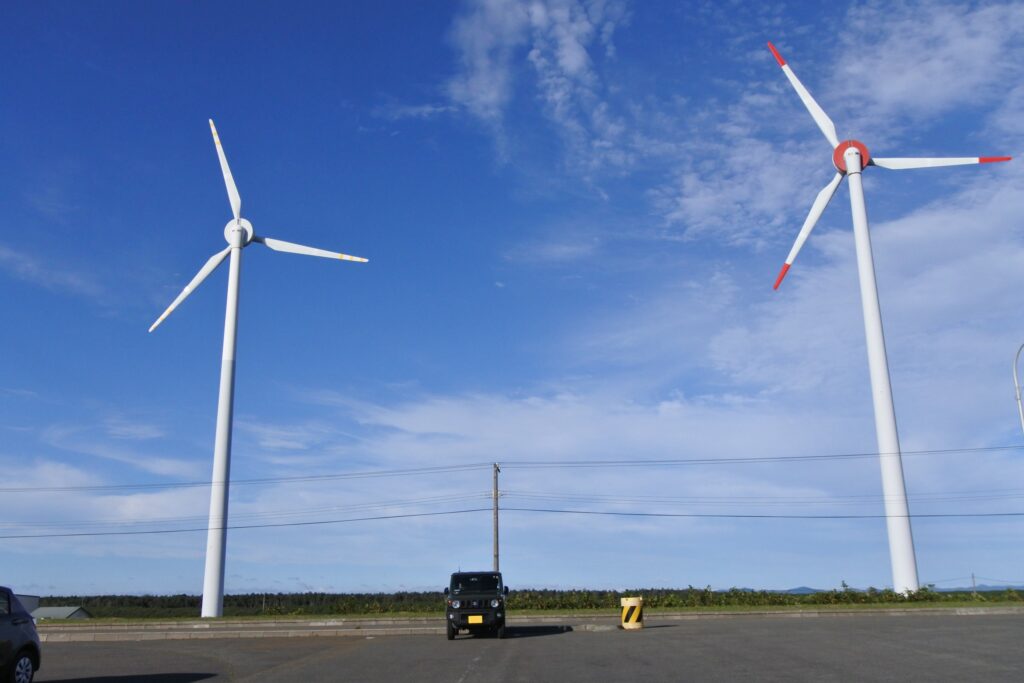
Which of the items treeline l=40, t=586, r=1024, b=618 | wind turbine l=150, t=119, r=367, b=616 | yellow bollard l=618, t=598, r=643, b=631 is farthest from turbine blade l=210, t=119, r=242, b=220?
yellow bollard l=618, t=598, r=643, b=631

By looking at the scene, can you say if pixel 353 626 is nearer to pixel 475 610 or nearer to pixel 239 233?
pixel 475 610

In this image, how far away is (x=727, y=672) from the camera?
13.5 meters

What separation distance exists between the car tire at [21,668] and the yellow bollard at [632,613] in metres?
17.9

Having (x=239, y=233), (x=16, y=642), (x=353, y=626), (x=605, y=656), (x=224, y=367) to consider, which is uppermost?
(x=239, y=233)

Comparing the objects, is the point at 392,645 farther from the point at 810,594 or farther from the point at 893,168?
the point at 893,168

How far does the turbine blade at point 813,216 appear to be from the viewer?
4587 centimetres

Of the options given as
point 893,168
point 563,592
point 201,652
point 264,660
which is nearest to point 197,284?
point 563,592

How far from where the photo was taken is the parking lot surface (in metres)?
13.5

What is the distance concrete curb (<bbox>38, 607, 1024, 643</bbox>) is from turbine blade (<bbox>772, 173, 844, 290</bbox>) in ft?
61.6

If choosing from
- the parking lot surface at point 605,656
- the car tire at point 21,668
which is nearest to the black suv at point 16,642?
the car tire at point 21,668

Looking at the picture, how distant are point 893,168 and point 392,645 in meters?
40.4

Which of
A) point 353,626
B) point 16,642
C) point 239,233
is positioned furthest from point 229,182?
point 16,642

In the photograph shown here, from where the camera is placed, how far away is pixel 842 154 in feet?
159

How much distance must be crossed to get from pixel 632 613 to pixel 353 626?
41.9 feet
